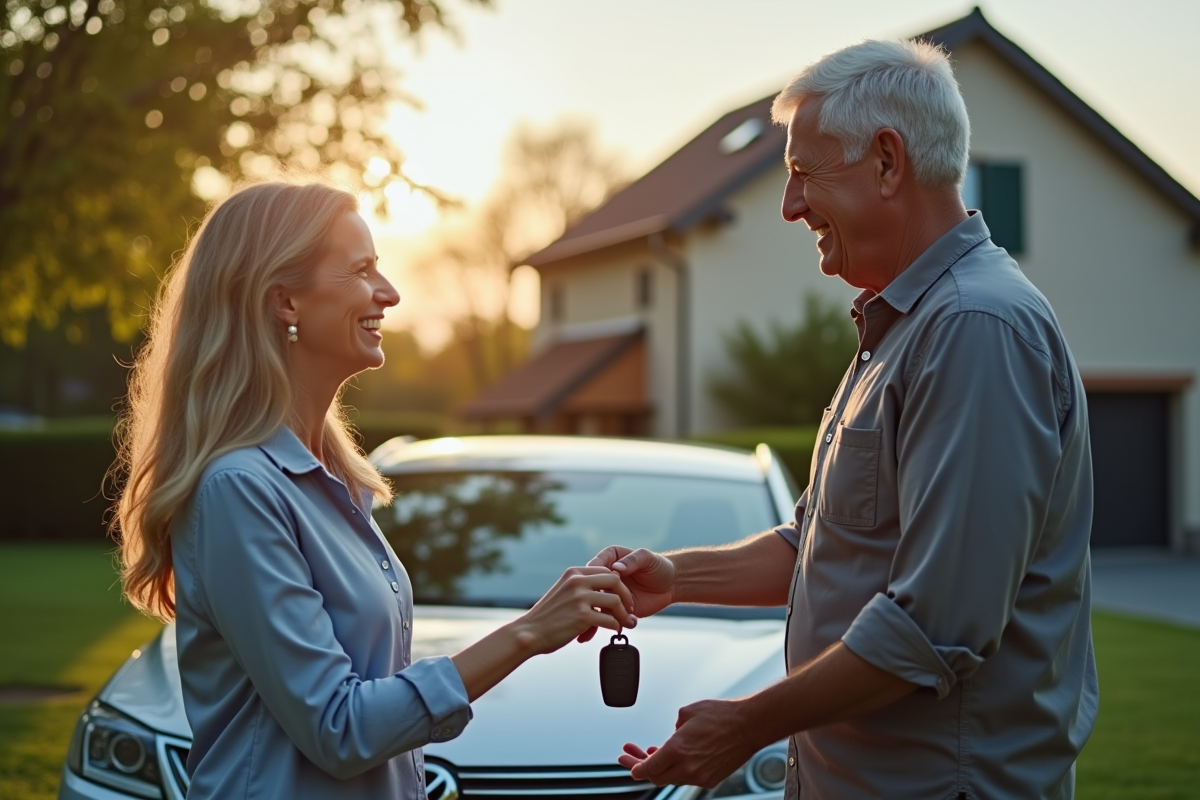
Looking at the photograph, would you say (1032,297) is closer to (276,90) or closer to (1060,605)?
(1060,605)

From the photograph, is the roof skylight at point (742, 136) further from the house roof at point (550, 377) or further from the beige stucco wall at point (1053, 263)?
the house roof at point (550, 377)

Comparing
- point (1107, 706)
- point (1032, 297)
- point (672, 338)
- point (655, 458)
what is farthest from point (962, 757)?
point (672, 338)

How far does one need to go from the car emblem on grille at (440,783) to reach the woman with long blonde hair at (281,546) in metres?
0.76

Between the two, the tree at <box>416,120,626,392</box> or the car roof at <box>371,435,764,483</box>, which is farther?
the tree at <box>416,120,626,392</box>

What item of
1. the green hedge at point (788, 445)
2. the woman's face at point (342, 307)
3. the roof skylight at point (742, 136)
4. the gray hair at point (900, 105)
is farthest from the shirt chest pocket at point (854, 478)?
the roof skylight at point (742, 136)

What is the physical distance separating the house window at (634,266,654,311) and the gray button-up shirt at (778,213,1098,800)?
65.5ft

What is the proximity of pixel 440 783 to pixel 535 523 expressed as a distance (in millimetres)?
1717

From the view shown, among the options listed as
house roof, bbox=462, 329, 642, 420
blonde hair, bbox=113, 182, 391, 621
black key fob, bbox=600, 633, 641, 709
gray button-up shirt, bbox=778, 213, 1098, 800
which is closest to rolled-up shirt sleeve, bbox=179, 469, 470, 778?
blonde hair, bbox=113, 182, 391, 621

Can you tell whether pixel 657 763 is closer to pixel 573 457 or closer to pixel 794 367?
pixel 573 457

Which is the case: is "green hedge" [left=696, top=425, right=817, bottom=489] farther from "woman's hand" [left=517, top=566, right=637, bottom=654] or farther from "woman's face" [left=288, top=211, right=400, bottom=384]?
"woman's face" [left=288, top=211, right=400, bottom=384]

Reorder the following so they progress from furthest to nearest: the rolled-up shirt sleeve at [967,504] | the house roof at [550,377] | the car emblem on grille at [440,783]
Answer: the house roof at [550,377], the car emblem on grille at [440,783], the rolled-up shirt sleeve at [967,504]

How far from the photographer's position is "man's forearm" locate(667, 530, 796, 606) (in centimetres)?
302

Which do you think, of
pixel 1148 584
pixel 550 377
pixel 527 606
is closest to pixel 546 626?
pixel 527 606

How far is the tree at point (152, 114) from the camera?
938 cm
